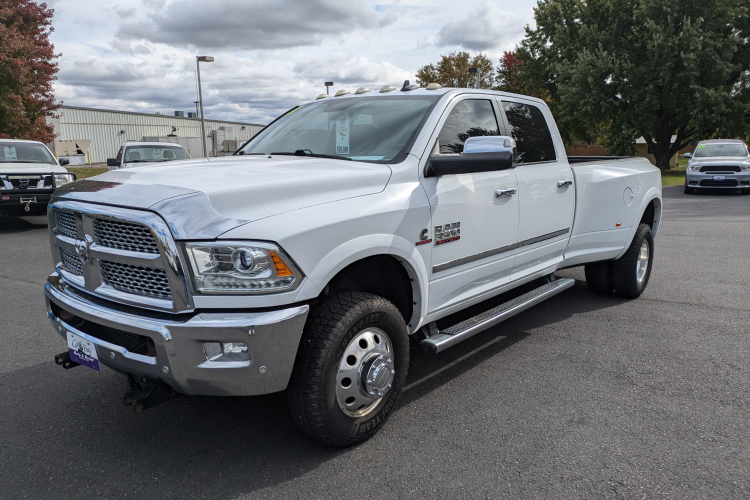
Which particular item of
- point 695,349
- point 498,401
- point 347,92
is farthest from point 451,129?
point 695,349

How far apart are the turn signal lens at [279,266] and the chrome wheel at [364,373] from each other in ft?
1.79

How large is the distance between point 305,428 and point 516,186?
2.26m

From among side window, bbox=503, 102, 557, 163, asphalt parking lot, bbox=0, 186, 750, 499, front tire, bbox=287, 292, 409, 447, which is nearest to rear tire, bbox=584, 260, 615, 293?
asphalt parking lot, bbox=0, 186, 750, 499

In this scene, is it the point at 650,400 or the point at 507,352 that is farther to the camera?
the point at 507,352

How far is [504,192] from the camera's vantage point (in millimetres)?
3926

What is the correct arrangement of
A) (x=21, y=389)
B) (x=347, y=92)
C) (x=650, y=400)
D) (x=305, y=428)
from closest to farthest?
1. (x=305, y=428)
2. (x=650, y=400)
3. (x=21, y=389)
4. (x=347, y=92)

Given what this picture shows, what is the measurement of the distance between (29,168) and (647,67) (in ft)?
78.7

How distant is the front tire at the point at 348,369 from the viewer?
2.71 meters

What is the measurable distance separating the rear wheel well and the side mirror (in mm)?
582

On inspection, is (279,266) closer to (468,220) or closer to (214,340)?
(214,340)

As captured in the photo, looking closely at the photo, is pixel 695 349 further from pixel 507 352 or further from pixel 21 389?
pixel 21 389

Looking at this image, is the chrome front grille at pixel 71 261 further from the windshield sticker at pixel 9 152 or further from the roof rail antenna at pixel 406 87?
the windshield sticker at pixel 9 152

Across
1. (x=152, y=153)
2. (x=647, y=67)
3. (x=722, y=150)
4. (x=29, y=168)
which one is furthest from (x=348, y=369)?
(x=647, y=67)

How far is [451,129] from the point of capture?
3781mm
